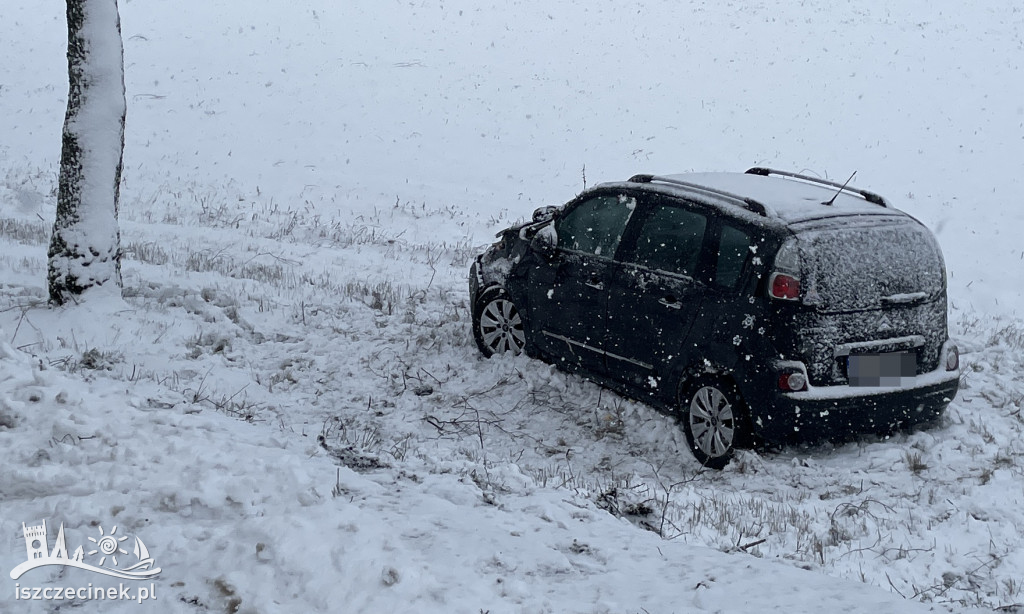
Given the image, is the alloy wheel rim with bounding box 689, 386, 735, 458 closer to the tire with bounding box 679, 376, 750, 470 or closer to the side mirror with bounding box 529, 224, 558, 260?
the tire with bounding box 679, 376, 750, 470

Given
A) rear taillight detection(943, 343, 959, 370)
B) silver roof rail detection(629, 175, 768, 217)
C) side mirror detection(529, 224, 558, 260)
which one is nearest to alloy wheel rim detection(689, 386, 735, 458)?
silver roof rail detection(629, 175, 768, 217)

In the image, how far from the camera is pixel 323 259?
480 inches

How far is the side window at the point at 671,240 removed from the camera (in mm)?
6367

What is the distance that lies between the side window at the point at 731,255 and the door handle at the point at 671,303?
0.32 meters

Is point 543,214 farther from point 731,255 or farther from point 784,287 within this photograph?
point 784,287

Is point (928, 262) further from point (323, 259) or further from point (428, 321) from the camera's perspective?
point (323, 259)

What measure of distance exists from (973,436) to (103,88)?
7.22 meters

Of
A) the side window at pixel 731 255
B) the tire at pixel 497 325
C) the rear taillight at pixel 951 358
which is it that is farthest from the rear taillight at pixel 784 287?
the tire at pixel 497 325

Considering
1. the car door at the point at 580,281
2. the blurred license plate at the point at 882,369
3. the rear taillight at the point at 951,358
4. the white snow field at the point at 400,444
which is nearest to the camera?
the white snow field at the point at 400,444

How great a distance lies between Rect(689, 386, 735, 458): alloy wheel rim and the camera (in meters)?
6.11

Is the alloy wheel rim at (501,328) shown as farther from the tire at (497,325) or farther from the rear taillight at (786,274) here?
the rear taillight at (786,274)

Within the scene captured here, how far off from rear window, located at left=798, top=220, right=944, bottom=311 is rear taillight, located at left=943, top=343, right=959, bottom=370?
0.43 meters

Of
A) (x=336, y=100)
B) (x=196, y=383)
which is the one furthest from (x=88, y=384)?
(x=336, y=100)

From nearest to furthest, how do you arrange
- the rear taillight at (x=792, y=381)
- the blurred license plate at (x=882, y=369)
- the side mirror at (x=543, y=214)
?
the rear taillight at (x=792, y=381), the blurred license plate at (x=882, y=369), the side mirror at (x=543, y=214)
